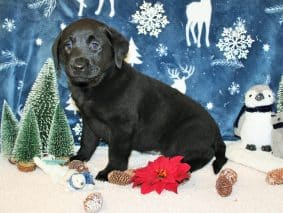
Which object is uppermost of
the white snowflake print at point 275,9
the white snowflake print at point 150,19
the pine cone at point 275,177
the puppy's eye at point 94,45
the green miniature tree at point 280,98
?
the white snowflake print at point 275,9

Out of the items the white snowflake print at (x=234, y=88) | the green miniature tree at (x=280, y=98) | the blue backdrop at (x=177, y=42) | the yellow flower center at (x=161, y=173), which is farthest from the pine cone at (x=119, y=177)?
the green miniature tree at (x=280, y=98)

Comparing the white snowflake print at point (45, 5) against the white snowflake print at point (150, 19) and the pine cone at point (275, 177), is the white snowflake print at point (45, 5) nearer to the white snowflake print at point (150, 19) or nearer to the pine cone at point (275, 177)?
the white snowflake print at point (150, 19)

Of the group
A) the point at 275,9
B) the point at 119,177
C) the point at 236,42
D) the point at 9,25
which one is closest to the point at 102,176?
the point at 119,177

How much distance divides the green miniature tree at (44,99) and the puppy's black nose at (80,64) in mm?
490

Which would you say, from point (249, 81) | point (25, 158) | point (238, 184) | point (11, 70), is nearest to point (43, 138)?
point (25, 158)

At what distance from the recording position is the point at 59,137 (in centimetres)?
271

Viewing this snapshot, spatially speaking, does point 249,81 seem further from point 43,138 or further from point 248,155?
point 43,138

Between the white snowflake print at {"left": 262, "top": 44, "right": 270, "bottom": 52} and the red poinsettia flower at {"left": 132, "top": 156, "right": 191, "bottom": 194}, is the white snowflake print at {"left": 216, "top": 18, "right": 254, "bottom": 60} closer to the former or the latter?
the white snowflake print at {"left": 262, "top": 44, "right": 270, "bottom": 52}

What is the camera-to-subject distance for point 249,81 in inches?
120

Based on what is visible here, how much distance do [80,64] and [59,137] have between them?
617 millimetres

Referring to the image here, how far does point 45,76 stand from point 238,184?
1.19m

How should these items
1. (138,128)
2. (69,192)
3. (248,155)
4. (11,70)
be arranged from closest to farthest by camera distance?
(69,192), (138,128), (248,155), (11,70)

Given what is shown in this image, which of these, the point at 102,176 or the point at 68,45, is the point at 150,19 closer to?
the point at 68,45

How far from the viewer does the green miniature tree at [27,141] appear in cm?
258
